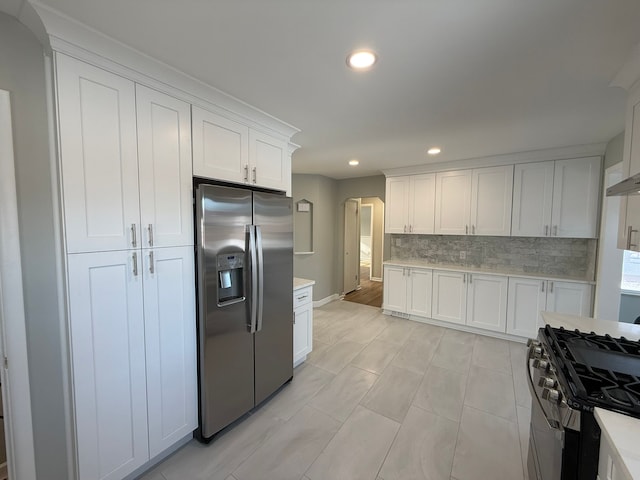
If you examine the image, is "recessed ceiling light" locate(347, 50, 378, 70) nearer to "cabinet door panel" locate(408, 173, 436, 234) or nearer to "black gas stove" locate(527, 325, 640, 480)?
"black gas stove" locate(527, 325, 640, 480)

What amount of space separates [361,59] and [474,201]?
10.4ft

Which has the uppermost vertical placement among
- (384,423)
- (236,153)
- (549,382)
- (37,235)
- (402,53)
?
(402,53)

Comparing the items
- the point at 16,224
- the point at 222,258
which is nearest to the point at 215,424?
the point at 222,258

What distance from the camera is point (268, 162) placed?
2400mm

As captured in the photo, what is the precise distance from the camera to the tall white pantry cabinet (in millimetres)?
1332

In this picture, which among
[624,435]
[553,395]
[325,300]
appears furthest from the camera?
[325,300]

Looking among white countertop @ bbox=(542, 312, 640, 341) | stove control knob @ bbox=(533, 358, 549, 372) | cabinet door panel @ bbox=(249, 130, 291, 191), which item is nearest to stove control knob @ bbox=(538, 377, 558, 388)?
stove control knob @ bbox=(533, 358, 549, 372)

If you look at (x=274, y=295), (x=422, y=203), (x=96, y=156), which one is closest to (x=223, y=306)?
(x=274, y=295)

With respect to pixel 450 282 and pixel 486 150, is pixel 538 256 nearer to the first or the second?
pixel 450 282

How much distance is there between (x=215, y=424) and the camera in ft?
→ 6.17

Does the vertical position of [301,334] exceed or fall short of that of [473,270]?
it falls short

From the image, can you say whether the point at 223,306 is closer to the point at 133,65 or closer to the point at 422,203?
the point at 133,65

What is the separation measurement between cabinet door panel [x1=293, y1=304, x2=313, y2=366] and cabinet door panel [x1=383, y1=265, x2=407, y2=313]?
6.64 feet

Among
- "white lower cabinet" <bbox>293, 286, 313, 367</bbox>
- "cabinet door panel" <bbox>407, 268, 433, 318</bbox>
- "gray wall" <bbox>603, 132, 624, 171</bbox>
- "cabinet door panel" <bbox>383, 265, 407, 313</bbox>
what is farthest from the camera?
"cabinet door panel" <bbox>383, 265, 407, 313</bbox>
